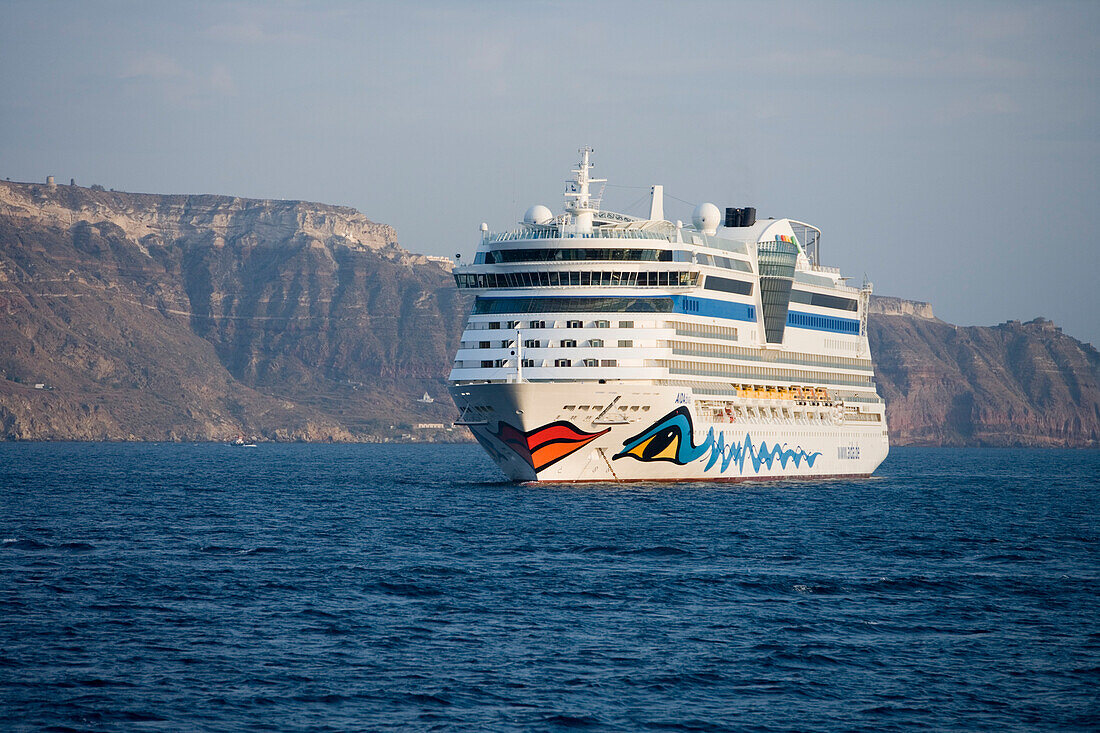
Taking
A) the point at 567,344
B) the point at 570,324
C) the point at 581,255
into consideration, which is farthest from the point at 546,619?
the point at 581,255

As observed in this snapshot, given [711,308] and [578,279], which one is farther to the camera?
[711,308]

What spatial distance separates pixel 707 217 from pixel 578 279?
17429 millimetres

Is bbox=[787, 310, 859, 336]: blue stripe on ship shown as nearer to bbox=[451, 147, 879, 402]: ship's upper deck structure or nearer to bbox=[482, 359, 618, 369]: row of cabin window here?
bbox=[451, 147, 879, 402]: ship's upper deck structure

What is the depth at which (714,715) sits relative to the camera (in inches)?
1116

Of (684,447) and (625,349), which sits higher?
(625,349)

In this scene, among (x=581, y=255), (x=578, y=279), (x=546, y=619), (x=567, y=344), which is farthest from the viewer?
(x=581, y=255)

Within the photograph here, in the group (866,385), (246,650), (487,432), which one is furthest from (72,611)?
(866,385)

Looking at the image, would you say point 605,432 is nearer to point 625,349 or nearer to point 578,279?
point 625,349

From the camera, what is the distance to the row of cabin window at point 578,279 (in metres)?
73.1

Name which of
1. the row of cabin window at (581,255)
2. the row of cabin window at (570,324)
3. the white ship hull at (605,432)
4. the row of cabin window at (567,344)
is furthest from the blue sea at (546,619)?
the row of cabin window at (581,255)

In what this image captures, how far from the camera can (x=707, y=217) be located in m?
87.5

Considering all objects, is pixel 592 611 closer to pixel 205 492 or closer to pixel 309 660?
pixel 309 660

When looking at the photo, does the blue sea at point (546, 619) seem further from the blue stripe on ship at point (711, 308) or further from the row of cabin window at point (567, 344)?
the blue stripe on ship at point (711, 308)

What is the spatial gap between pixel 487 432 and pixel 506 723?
4461 cm
